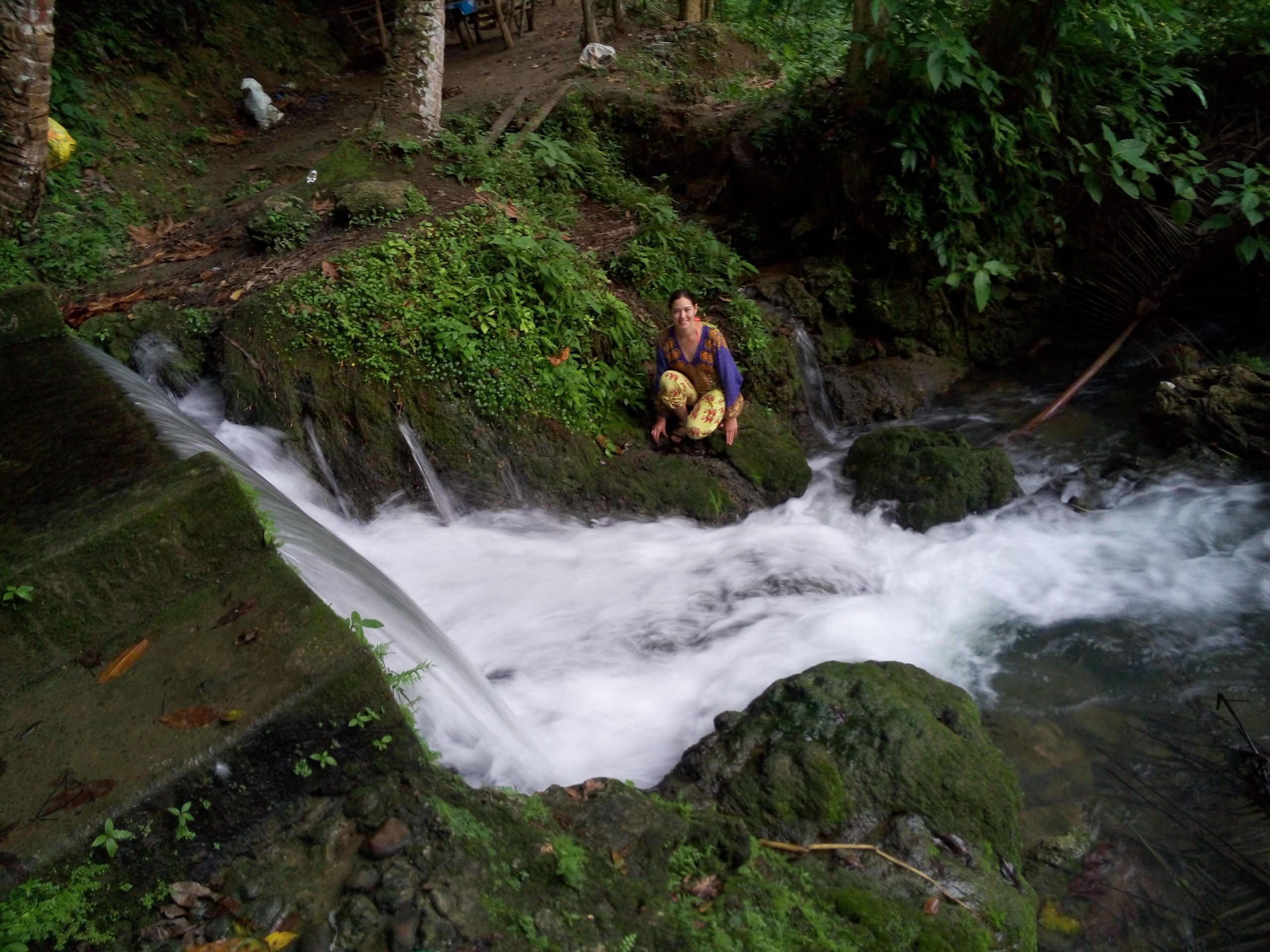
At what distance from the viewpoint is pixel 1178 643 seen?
5227 millimetres

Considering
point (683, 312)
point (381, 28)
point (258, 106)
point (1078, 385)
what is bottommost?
point (1078, 385)

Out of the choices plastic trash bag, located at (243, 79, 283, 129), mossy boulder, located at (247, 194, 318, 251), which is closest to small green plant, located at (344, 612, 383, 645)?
mossy boulder, located at (247, 194, 318, 251)

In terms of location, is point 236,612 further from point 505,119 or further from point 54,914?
point 505,119

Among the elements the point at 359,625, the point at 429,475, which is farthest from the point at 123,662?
the point at 429,475

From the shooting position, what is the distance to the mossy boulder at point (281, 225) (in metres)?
6.66

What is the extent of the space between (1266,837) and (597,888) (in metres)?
3.26

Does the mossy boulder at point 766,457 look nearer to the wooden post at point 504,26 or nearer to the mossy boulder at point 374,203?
the mossy boulder at point 374,203

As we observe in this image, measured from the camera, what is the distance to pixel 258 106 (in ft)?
32.7

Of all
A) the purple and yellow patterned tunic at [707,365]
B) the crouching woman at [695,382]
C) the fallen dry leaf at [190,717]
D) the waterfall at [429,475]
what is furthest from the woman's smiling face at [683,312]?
the fallen dry leaf at [190,717]

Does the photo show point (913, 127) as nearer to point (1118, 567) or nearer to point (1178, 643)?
point (1118, 567)

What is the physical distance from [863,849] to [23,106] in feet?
24.0

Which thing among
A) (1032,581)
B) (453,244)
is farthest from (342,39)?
(1032,581)

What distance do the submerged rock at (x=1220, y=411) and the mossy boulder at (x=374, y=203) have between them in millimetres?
6489

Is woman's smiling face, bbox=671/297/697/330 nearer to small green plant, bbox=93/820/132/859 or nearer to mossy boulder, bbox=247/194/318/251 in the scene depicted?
mossy boulder, bbox=247/194/318/251
